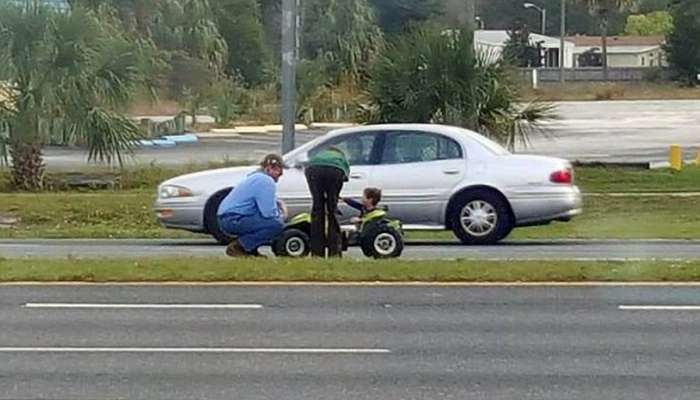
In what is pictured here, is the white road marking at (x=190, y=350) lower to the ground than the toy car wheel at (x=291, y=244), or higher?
lower

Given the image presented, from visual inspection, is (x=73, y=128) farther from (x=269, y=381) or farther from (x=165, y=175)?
(x=269, y=381)

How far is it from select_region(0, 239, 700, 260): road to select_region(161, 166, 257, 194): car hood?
73 cm

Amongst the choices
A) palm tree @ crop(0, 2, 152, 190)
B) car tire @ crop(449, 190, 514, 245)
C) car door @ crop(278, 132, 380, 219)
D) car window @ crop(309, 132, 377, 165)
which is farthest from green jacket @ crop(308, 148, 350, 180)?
palm tree @ crop(0, 2, 152, 190)

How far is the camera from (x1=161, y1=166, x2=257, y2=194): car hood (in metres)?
18.2

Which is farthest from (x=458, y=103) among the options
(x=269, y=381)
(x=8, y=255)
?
(x=269, y=381)

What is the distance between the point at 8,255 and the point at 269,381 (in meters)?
8.65

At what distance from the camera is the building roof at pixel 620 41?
120 meters

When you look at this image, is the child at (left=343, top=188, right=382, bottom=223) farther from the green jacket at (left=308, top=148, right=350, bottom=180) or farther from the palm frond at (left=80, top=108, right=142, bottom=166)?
the palm frond at (left=80, top=108, right=142, bottom=166)

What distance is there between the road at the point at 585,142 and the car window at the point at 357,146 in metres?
14.2

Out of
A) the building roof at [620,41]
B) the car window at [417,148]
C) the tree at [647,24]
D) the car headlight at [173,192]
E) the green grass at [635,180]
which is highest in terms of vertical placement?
the tree at [647,24]

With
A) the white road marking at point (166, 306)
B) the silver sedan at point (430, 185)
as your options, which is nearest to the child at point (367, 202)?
the silver sedan at point (430, 185)

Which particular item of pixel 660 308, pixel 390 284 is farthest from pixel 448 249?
pixel 660 308

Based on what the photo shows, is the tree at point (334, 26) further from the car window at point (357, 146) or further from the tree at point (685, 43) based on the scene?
the car window at point (357, 146)

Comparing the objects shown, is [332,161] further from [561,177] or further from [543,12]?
[543,12]
